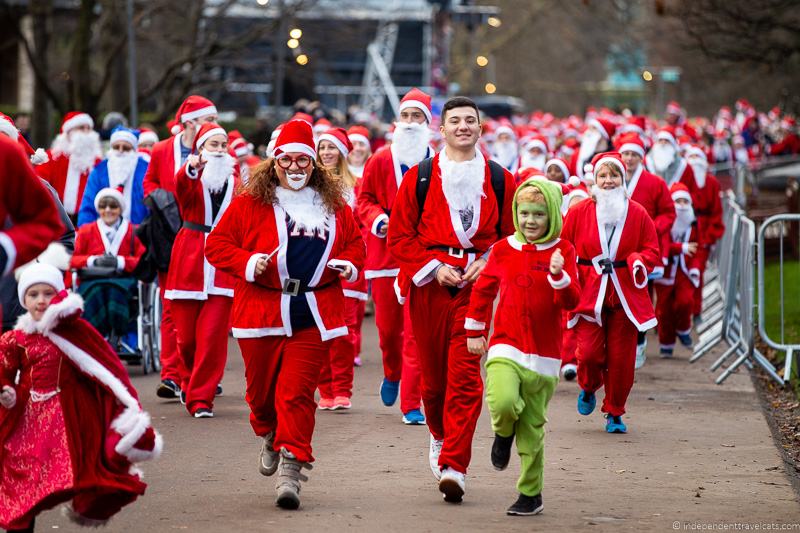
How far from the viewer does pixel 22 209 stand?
6.35 m

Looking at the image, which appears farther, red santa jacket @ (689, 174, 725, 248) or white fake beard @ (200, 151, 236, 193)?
red santa jacket @ (689, 174, 725, 248)

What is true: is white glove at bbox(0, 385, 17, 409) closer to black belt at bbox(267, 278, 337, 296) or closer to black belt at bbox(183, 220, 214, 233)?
black belt at bbox(267, 278, 337, 296)

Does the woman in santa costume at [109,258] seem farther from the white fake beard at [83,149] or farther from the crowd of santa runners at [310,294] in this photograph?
the white fake beard at [83,149]

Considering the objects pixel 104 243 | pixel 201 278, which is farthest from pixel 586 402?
pixel 104 243

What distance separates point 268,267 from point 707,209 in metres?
9.73

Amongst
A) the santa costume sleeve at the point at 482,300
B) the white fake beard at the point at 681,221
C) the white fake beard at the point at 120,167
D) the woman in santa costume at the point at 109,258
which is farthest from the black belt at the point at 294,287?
Answer: the white fake beard at the point at 681,221

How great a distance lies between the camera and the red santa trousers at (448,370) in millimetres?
8352

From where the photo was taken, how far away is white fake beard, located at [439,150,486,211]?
28.5 ft

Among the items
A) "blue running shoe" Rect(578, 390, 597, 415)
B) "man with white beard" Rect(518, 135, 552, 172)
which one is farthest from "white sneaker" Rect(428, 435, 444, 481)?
"man with white beard" Rect(518, 135, 552, 172)

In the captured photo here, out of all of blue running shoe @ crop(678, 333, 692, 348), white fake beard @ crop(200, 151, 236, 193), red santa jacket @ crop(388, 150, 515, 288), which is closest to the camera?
red santa jacket @ crop(388, 150, 515, 288)

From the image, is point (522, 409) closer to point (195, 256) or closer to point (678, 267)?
point (195, 256)

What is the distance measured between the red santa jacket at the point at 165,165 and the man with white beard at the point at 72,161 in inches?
103

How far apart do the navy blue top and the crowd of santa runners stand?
1 cm

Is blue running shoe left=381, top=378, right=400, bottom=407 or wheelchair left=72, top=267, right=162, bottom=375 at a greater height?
wheelchair left=72, top=267, right=162, bottom=375
